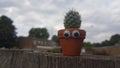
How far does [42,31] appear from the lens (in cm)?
8556

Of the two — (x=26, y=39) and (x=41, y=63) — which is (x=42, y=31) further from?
(x=41, y=63)

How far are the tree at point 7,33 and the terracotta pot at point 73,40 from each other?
58.1 m

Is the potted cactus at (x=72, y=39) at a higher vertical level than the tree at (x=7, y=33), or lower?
lower

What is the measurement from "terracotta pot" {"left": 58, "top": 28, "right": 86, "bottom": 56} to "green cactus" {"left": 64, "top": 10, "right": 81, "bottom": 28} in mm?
274

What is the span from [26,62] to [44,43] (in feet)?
218

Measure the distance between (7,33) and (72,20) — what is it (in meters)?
59.3

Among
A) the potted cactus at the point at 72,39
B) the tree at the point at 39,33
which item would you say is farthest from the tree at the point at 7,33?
the potted cactus at the point at 72,39

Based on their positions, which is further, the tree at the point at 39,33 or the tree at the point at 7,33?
the tree at the point at 39,33

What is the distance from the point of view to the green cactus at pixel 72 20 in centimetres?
554

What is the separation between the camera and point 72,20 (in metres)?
5.58

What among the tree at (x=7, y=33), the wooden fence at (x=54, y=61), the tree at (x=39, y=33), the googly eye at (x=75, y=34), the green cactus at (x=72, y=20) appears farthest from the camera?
the tree at (x=39, y=33)

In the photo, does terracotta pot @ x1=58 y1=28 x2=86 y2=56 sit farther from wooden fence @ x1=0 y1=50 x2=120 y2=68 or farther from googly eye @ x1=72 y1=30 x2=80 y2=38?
wooden fence @ x1=0 y1=50 x2=120 y2=68

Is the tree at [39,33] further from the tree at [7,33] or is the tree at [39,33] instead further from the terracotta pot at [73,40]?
the terracotta pot at [73,40]

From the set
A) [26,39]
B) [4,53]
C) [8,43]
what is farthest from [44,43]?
[4,53]
